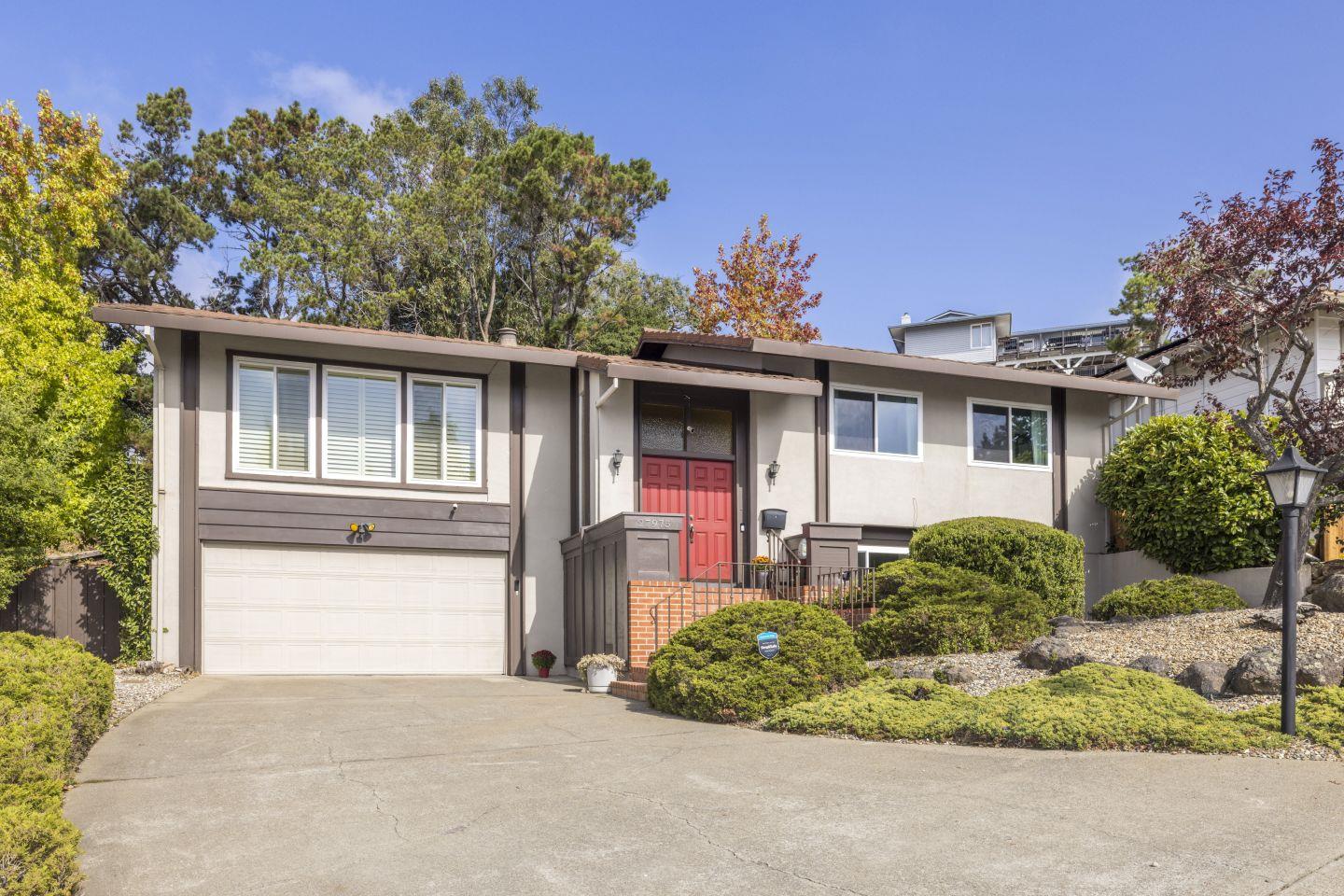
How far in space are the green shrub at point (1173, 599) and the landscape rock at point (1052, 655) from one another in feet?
9.01

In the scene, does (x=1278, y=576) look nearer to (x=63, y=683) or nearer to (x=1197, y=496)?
(x=1197, y=496)

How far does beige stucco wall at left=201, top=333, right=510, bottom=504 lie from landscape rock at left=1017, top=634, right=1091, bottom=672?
8.18 meters

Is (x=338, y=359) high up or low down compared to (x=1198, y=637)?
up

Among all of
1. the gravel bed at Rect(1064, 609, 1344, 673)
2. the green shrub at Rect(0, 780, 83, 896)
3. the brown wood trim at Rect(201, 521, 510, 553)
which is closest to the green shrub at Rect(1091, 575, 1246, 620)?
the gravel bed at Rect(1064, 609, 1344, 673)

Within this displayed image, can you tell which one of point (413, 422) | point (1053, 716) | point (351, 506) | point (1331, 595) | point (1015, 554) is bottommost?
point (1053, 716)

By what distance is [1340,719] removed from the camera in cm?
812

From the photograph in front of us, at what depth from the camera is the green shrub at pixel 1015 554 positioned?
1460cm

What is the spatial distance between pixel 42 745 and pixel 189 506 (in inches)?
332

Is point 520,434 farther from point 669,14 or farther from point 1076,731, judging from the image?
point 1076,731

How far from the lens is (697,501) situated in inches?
650

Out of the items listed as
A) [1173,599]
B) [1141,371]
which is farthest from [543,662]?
[1141,371]

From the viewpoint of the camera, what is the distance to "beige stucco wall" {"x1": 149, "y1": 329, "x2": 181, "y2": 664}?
14375 mm

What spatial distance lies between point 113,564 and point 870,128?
40.5 feet

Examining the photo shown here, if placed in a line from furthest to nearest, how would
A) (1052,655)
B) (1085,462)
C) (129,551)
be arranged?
(1085,462) → (129,551) → (1052,655)
